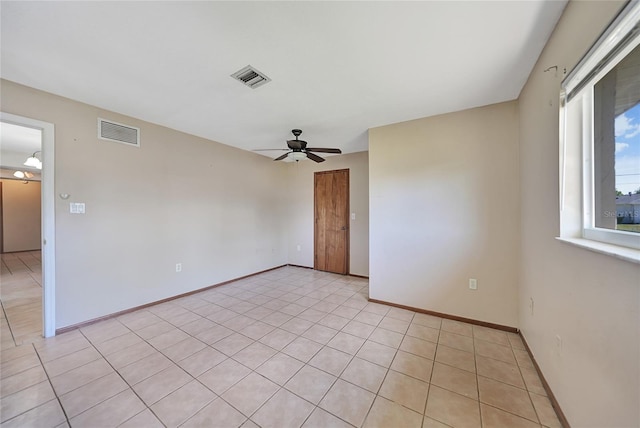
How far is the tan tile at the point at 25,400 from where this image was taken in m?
1.43

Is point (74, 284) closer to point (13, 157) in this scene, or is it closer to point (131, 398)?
point (131, 398)

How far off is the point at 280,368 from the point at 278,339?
1.47ft

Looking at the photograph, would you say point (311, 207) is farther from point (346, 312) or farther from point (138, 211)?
point (138, 211)

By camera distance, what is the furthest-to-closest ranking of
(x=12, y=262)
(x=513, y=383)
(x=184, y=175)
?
1. (x=12, y=262)
2. (x=184, y=175)
3. (x=513, y=383)

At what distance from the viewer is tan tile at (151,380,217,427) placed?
140cm

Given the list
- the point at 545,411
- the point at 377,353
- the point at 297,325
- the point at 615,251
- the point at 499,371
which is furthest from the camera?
the point at 297,325

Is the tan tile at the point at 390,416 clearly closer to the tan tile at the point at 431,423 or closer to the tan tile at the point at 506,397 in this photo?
the tan tile at the point at 431,423

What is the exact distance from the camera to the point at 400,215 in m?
3.01

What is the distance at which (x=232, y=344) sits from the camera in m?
2.21

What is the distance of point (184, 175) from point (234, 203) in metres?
0.99

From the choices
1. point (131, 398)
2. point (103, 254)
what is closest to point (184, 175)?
point (103, 254)

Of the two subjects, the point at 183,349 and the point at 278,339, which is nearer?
the point at 183,349

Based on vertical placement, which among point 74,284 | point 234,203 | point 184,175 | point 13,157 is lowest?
point 74,284

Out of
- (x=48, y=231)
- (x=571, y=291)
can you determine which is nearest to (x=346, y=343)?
(x=571, y=291)
